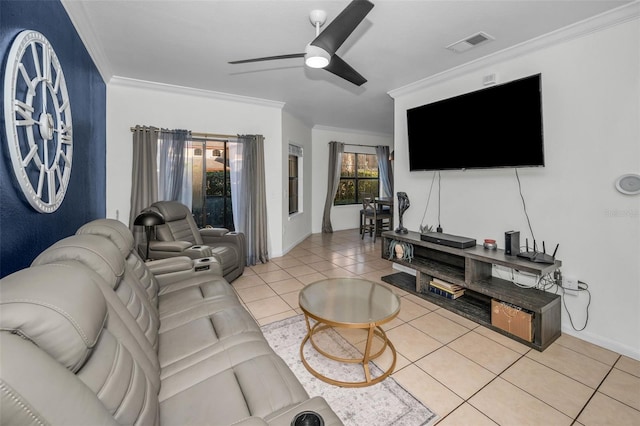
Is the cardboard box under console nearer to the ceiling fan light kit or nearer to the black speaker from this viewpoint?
the black speaker

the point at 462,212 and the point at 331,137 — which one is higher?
the point at 331,137

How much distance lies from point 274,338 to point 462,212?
2572mm

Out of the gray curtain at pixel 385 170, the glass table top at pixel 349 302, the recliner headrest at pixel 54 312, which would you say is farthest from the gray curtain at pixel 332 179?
the recliner headrest at pixel 54 312

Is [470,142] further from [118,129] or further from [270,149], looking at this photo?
[118,129]

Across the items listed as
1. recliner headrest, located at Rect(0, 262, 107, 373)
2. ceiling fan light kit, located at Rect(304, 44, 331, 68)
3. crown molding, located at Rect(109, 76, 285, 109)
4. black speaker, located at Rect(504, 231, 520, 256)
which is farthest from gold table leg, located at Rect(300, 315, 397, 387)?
crown molding, located at Rect(109, 76, 285, 109)

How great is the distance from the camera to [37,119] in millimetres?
1535

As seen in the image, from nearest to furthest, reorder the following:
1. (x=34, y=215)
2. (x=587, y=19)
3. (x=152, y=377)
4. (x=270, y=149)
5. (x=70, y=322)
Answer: (x=70, y=322) → (x=152, y=377) → (x=34, y=215) → (x=587, y=19) → (x=270, y=149)

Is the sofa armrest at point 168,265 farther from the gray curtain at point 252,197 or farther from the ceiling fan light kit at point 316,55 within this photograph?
the ceiling fan light kit at point 316,55

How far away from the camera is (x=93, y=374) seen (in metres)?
0.84

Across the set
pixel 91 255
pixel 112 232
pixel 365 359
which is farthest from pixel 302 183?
pixel 91 255

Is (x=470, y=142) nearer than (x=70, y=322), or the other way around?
(x=70, y=322)

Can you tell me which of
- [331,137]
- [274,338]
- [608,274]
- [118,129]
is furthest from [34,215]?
[331,137]

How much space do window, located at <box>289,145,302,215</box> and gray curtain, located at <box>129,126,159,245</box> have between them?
2755 millimetres

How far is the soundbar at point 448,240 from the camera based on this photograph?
2.97m
